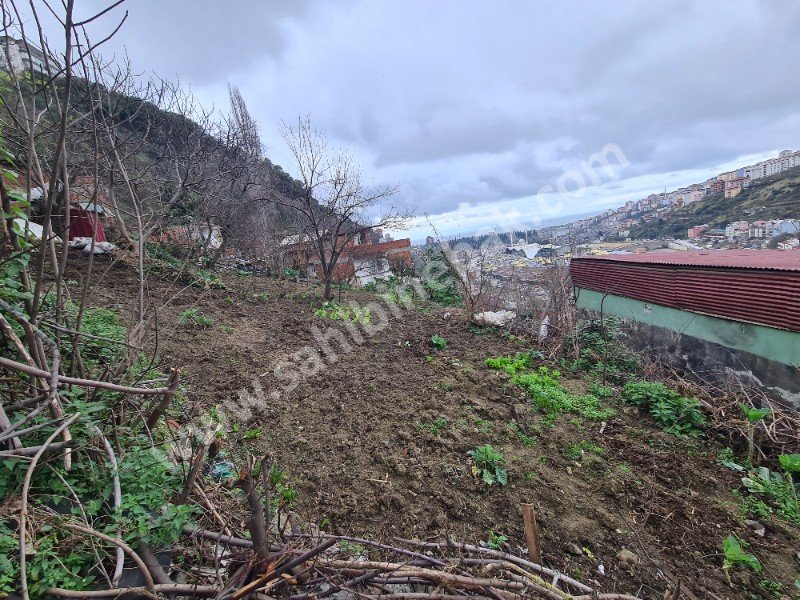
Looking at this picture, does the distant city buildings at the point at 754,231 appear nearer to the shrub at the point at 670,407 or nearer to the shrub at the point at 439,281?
the shrub at the point at 439,281

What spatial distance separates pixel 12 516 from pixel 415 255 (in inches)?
690

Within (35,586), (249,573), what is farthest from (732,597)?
(35,586)

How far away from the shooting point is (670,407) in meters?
4.32

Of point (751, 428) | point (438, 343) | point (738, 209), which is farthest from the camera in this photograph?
point (738, 209)

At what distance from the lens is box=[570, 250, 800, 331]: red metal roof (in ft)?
16.8

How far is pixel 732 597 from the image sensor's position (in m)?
2.27

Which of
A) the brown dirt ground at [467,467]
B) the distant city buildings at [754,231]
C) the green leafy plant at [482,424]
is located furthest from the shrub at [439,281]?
the distant city buildings at [754,231]

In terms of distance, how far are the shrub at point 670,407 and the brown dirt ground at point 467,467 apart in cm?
19

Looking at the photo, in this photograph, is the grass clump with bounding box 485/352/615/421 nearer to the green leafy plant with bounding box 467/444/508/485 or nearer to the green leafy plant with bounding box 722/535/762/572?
the green leafy plant with bounding box 467/444/508/485

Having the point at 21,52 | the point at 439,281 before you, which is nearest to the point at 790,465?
the point at 21,52

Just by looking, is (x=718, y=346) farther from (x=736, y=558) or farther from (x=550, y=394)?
(x=736, y=558)

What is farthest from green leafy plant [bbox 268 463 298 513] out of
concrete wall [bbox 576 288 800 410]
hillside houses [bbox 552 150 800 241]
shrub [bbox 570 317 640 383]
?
hillside houses [bbox 552 150 800 241]

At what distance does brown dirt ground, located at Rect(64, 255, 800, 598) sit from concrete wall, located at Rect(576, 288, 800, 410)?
2752 mm

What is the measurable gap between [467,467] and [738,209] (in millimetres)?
27110
